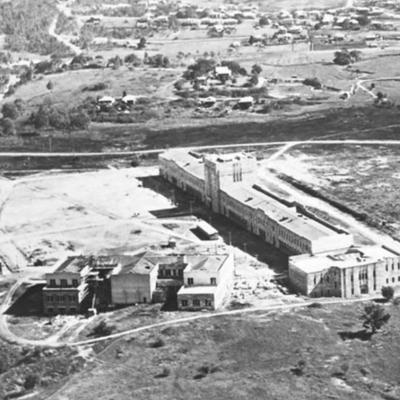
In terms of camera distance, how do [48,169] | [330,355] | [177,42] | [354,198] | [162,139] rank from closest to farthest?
[330,355] < [354,198] < [48,169] < [162,139] < [177,42]

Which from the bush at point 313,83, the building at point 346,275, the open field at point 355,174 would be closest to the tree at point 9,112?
the bush at point 313,83

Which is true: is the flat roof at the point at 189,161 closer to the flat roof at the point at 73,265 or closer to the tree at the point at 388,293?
the flat roof at the point at 73,265

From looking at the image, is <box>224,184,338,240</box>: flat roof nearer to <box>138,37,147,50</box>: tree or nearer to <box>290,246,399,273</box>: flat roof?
<box>290,246,399,273</box>: flat roof

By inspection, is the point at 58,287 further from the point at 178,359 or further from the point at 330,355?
the point at 330,355

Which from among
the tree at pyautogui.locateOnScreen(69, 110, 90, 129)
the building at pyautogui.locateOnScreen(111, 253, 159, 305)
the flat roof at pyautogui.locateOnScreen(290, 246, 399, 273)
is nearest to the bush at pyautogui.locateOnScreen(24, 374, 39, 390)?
the building at pyautogui.locateOnScreen(111, 253, 159, 305)

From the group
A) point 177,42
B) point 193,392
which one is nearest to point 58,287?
point 193,392

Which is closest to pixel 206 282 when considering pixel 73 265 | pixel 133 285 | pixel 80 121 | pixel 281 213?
pixel 133 285

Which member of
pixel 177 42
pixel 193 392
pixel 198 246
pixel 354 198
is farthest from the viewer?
pixel 177 42
